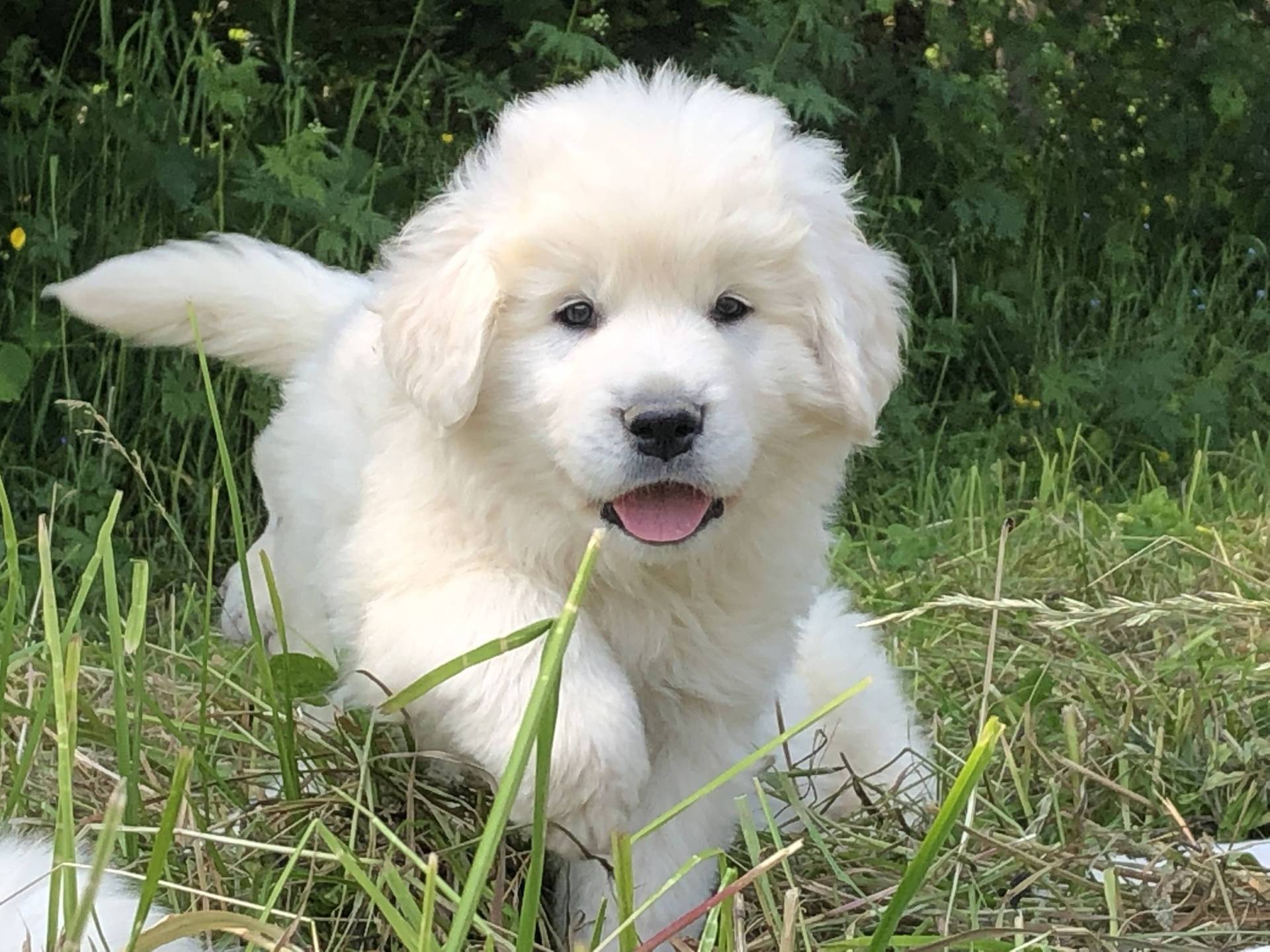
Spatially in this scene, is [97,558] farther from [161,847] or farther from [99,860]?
[99,860]

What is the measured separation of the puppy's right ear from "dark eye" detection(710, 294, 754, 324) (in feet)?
1.00

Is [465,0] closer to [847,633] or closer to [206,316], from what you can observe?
[206,316]

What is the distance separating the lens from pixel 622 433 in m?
1.96

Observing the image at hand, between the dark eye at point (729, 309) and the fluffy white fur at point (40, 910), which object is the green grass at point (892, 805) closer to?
the fluffy white fur at point (40, 910)

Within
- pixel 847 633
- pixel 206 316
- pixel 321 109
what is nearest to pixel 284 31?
pixel 321 109

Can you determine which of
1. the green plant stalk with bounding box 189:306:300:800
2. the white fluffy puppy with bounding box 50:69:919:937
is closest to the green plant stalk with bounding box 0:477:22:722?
the green plant stalk with bounding box 189:306:300:800

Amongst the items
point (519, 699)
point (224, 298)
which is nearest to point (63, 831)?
point (519, 699)

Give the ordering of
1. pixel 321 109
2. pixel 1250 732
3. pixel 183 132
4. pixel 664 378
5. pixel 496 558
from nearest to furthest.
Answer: pixel 664 378
pixel 496 558
pixel 1250 732
pixel 183 132
pixel 321 109

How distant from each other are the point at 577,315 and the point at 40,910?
40.7 inches

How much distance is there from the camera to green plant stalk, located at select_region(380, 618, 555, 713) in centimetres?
144

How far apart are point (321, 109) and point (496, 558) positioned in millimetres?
3201

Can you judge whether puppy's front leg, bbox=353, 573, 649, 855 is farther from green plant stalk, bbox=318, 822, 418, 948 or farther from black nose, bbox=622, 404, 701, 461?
green plant stalk, bbox=318, 822, 418, 948

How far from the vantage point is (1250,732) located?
8.84ft

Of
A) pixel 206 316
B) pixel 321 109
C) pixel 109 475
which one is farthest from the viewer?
pixel 321 109
